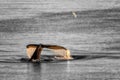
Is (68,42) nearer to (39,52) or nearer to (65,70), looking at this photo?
(39,52)

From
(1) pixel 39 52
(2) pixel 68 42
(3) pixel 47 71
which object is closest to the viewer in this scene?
(3) pixel 47 71

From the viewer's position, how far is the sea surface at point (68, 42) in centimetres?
2383

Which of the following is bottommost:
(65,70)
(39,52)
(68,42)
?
(68,42)

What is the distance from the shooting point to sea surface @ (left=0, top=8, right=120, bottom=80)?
23.8 m

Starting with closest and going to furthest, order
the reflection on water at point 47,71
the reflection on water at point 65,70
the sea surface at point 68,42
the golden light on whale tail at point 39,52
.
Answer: the reflection on water at point 65,70
the reflection on water at point 47,71
the sea surface at point 68,42
the golden light on whale tail at point 39,52

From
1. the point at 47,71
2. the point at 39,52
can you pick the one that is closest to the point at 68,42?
the point at 39,52

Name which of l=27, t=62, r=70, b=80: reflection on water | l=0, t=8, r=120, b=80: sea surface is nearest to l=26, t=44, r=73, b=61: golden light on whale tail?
l=0, t=8, r=120, b=80: sea surface

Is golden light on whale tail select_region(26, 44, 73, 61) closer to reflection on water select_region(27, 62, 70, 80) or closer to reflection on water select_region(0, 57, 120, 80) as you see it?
reflection on water select_region(0, 57, 120, 80)

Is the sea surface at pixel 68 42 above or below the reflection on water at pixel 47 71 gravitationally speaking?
below

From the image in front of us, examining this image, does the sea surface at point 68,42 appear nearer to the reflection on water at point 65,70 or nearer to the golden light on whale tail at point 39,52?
the reflection on water at point 65,70

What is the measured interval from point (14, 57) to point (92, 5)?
24252 mm

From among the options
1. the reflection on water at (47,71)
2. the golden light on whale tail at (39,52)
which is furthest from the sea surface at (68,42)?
the golden light on whale tail at (39,52)

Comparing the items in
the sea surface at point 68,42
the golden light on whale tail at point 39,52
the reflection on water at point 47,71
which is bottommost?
the sea surface at point 68,42

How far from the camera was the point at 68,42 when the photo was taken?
32.6 metres
